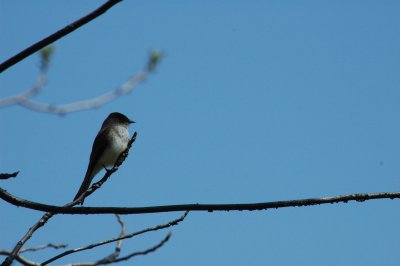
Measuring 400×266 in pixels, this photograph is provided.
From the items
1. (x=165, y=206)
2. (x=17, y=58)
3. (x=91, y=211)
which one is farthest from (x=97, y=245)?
(x=17, y=58)

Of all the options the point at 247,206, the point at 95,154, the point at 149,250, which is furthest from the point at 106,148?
the point at 247,206

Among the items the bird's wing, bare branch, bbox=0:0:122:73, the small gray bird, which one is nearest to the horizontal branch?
bare branch, bbox=0:0:122:73

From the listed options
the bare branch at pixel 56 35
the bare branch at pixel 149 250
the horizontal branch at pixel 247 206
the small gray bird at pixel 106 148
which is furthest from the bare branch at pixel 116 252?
the small gray bird at pixel 106 148

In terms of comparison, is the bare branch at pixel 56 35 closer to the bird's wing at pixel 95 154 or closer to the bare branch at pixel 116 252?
the bare branch at pixel 116 252

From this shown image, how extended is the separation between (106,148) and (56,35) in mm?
5387

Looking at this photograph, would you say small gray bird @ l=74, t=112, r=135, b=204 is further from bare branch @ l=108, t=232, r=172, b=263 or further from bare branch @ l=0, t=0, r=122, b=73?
bare branch @ l=0, t=0, r=122, b=73

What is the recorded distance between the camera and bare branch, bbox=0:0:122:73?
182cm

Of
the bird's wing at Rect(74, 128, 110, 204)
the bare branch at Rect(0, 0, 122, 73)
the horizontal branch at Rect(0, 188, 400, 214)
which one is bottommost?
the horizontal branch at Rect(0, 188, 400, 214)

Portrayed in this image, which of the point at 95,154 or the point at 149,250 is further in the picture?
the point at 95,154

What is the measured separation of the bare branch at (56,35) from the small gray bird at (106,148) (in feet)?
16.4

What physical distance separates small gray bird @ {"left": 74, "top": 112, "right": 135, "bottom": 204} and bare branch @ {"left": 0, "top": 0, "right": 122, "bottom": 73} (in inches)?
196

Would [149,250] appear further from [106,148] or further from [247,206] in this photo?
[106,148]

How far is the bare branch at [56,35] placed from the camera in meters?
1.82

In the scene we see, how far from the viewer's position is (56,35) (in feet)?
6.09
